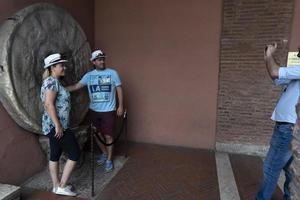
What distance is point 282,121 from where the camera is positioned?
2.86 metres

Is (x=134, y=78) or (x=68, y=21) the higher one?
(x=68, y=21)

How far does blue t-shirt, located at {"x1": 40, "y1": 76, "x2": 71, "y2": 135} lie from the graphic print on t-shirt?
0.75m

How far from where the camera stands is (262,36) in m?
4.66

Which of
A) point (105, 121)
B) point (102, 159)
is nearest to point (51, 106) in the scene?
point (105, 121)

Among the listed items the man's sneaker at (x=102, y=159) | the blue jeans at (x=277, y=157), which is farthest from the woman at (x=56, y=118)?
the blue jeans at (x=277, y=157)

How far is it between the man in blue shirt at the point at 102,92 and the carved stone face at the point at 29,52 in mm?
434

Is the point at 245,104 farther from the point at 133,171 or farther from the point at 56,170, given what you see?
the point at 56,170

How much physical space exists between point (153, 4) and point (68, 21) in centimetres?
168

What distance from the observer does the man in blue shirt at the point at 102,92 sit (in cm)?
405

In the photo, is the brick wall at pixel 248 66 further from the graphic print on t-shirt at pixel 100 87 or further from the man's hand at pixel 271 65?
the man's hand at pixel 271 65

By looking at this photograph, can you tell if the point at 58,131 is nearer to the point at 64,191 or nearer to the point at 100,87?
the point at 64,191

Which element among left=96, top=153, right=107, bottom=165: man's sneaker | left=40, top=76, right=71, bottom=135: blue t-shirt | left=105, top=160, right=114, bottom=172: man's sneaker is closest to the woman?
left=40, top=76, right=71, bottom=135: blue t-shirt

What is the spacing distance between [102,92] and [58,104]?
→ 899 millimetres

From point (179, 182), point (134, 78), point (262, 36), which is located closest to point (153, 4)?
point (134, 78)
